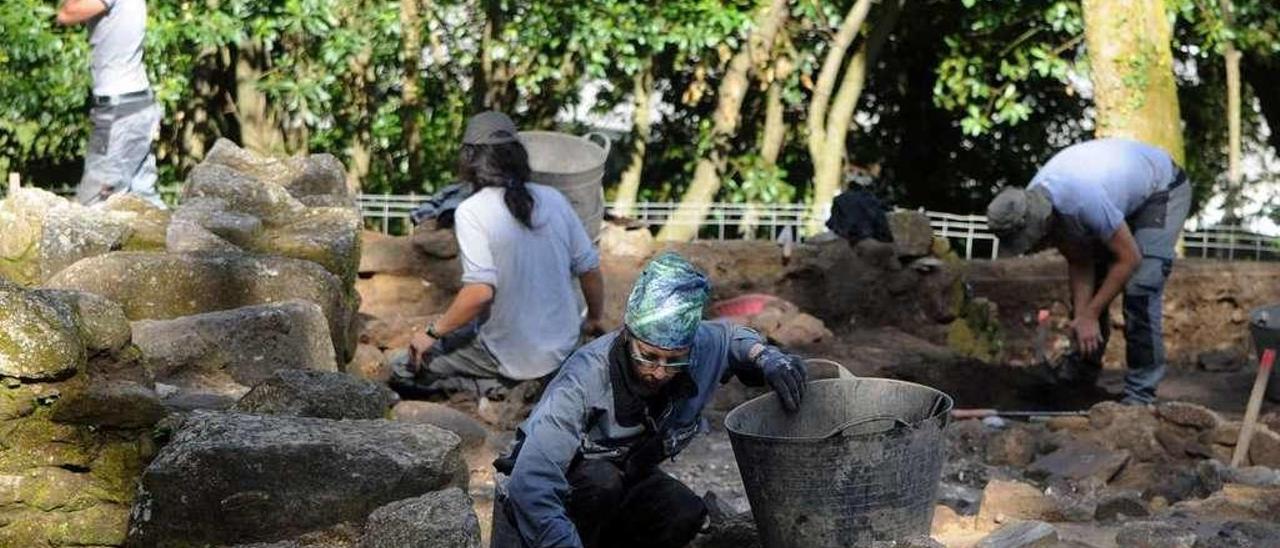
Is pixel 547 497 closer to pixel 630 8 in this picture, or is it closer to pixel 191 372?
pixel 191 372

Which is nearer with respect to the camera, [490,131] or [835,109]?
[490,131]

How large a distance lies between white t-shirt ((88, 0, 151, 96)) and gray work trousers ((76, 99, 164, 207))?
10 centimetres

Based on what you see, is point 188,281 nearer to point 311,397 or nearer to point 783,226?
point 311,397

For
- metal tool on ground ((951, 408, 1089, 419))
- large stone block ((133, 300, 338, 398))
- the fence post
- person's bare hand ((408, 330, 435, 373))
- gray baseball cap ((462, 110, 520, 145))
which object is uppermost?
gray baseball cap ((462, 110, 520, 145))

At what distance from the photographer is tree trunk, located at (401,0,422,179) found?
46.0ft

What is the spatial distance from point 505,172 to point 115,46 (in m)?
2.84

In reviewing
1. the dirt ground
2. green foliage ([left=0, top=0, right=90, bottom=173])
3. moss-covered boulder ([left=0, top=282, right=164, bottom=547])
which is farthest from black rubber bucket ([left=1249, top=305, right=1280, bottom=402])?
green foliage ([left=0, top=0, right=90, bottom=173])

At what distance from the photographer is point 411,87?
14.6 meters

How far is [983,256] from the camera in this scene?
53.0 feet

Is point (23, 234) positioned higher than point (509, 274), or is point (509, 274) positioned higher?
point (23, 234)

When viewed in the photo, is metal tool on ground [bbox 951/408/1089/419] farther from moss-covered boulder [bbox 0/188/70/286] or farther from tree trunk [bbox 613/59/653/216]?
tree trunk [bbox 613/59/653/216]

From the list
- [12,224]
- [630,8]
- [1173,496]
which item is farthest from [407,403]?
[630,8]

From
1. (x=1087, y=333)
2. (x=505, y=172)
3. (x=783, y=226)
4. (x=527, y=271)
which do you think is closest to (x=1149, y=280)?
(x=1087, y=333)

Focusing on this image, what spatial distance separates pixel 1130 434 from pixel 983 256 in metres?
8.07
